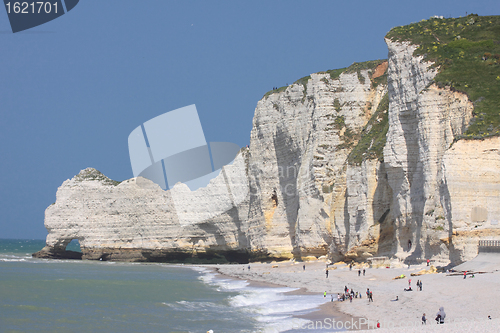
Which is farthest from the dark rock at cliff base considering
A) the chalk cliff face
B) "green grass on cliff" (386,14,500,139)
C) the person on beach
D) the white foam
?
the person on beach

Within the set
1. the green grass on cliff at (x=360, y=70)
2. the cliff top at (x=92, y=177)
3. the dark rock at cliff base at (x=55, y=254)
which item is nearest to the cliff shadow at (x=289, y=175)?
the green grass on cliff at (x=360, y=70)

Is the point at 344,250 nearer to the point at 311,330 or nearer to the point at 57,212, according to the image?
the point at 311,330

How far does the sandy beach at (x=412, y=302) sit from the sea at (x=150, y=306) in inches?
57.7

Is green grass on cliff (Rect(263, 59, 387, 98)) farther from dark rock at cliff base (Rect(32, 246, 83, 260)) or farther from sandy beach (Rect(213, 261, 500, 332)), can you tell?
dark rock at cliff base (Rect(32, 246, 83, 260))

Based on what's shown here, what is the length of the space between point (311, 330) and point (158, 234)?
40.3 meters

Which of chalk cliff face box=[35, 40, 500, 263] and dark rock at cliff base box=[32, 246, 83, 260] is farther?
dark rock at cliff base box=[32, 246, 83, 260]

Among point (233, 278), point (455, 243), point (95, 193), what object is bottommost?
point (233, 278)

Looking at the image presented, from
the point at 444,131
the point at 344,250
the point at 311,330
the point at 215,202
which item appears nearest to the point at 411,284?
the point at 311,330

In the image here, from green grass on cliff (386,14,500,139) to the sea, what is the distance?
12.1 meters

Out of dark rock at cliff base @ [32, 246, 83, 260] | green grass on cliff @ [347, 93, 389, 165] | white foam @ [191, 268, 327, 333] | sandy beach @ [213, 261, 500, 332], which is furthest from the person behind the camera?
dark rock at cliff base @ [32, 246, 83, 260]

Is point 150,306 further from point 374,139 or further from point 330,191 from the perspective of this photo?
point 330,191

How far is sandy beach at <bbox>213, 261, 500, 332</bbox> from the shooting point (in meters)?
14.4

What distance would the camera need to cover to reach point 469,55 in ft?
91.9

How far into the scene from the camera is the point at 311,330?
1636 centimetres
